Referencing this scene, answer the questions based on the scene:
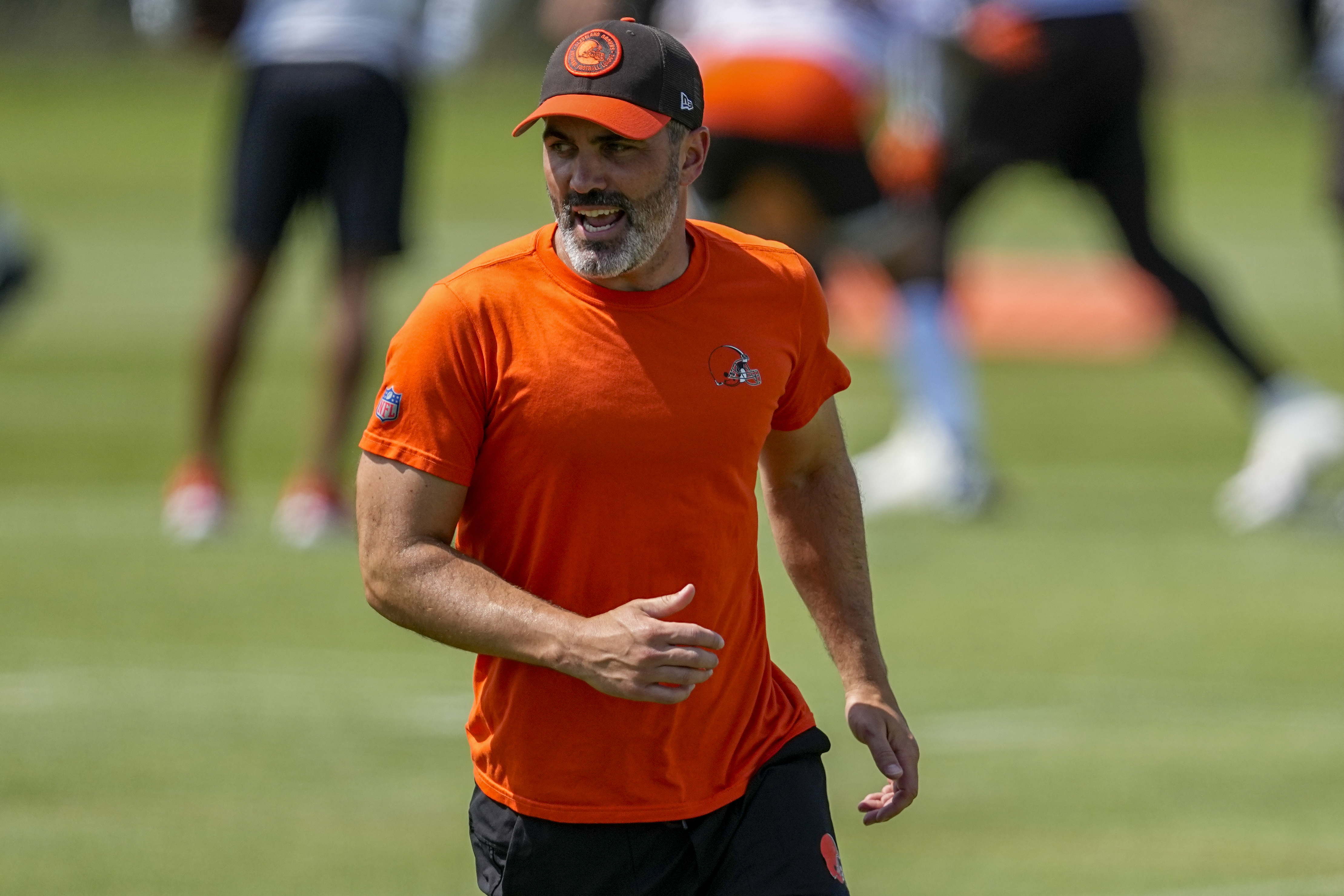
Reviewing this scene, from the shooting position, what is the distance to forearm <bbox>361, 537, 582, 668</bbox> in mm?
3615

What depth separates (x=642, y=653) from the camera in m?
3.52

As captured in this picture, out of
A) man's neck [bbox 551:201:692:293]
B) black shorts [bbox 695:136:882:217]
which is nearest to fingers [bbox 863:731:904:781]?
man's neck [bbox 551:201:692:293]

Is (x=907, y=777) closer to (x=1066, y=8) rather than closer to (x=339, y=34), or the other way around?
(x=339, y=34)

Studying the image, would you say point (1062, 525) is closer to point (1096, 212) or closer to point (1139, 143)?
point (1139, 143)

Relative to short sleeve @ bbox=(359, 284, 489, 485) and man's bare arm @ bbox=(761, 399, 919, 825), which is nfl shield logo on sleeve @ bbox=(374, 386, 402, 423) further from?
man's bare arm @ bbox=(761, 399, 919, 825)

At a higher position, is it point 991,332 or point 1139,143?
point 1139,143

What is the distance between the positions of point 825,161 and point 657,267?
6.26 metres

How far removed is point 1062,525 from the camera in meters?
9.71

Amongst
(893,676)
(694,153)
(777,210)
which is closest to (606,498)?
(694,153)

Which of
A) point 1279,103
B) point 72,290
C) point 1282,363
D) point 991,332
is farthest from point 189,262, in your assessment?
point 1279,103

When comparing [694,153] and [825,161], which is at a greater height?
[825,161]

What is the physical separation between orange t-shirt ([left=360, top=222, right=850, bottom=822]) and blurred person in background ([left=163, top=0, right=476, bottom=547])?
205 inches

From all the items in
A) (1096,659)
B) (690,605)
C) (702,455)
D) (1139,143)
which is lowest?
(1096,659)

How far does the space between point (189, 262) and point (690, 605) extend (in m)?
19.5
